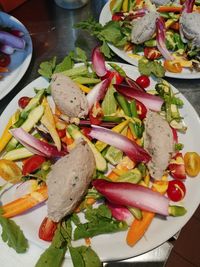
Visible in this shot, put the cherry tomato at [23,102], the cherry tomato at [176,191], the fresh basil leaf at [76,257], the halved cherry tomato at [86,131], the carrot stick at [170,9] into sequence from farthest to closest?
the carrot stick at [170,9] → the cherry tomato at [23,102] → the halved cherry tomato at [86,131] → the cherry tomato at [176,191] → the fresh basil leaf at [76,257]

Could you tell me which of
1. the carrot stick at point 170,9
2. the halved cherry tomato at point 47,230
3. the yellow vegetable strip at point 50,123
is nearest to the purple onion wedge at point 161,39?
the carrot stick at point 170,9

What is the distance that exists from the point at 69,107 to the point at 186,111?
0.34 m

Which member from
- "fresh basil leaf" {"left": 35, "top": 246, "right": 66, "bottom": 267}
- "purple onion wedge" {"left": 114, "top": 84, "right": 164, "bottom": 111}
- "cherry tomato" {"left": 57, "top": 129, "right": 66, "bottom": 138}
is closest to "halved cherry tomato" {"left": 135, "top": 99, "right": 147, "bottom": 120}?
"purple onion wedge" {"left": 114, "top": 84, "right": 164, "bottom": 111}

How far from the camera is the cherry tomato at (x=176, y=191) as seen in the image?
2.97 ft

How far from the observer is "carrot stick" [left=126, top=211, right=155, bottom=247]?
2.77 ft

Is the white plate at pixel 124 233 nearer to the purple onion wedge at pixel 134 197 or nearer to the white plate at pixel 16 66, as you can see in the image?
the purple onion wedge at pixel 134 197

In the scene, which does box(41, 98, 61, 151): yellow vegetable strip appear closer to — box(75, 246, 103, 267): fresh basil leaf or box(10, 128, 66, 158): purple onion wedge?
box(10, 128, 66, 158): purple onion wedge

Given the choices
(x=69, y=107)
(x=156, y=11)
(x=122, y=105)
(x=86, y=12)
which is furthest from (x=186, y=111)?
(x=86, y=12)

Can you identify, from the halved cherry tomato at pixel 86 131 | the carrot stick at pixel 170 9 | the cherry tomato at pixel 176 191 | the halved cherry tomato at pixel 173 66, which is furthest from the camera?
the carrot stick at pixel 170 9

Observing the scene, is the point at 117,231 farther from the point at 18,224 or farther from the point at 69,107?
the point at 69,107

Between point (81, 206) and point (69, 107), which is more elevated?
point (69, 107)

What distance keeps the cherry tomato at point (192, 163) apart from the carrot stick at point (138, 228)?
162 millimetres

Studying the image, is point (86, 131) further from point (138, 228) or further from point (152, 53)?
point (152, 53)

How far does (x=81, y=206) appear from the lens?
903 mm
